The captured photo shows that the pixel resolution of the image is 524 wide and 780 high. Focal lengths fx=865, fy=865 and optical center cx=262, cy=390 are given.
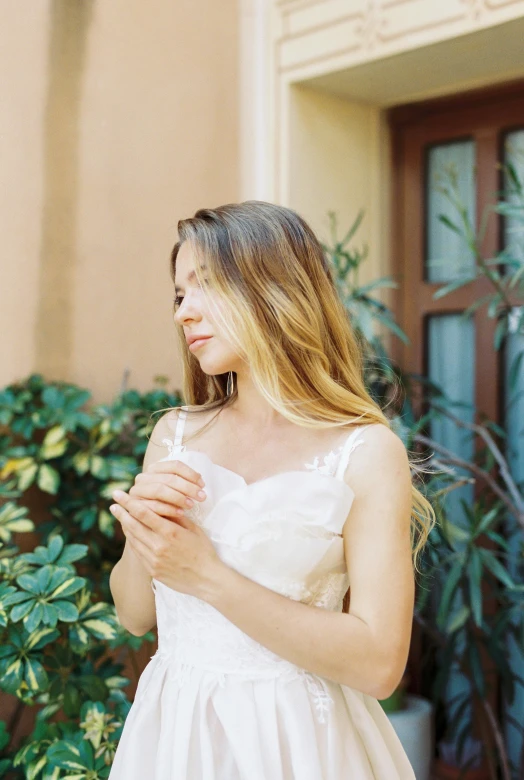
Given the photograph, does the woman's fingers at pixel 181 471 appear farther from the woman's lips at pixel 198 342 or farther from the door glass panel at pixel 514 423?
the door glass panel at pixel 514 423

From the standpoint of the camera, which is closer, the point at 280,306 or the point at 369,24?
the point at 280,306

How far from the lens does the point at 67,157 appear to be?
9.15ft

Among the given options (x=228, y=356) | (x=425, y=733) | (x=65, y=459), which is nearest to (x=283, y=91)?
(x=65, y=459)

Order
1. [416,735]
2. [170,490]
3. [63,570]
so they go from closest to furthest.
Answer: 1. [170,490]
2. [63,570]
3. [416,735]

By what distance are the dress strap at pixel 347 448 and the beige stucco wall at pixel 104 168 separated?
1508mm

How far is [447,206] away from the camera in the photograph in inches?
135

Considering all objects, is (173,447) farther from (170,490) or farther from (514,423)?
(514,423)

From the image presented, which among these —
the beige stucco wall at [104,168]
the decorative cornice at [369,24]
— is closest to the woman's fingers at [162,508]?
the beige stucco wall at [104,168]

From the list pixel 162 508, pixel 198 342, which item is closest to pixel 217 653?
pixel 162 508

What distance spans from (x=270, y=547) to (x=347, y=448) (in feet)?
0.69

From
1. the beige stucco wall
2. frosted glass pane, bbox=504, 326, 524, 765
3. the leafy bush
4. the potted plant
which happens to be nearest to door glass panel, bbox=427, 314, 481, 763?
frosted glass pane, bbox=504, 326, 524, 765

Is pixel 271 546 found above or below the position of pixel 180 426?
below

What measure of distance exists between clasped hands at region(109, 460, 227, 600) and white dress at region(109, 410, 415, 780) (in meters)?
0.11

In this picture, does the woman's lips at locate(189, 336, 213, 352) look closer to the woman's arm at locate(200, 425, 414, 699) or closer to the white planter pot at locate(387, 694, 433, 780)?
the woman's arm at locate(200, 425, 414, 699)
